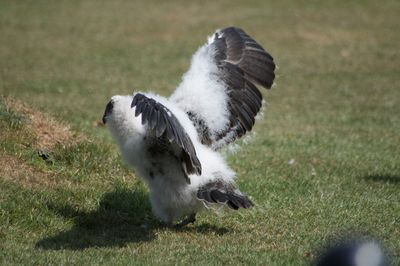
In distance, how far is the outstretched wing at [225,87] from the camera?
6906mm

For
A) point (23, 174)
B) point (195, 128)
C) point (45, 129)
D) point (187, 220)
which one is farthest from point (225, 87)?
point (45, 129)

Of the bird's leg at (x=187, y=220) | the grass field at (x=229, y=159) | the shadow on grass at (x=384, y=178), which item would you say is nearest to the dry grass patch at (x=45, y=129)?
the grass field at (x=229, y=159)

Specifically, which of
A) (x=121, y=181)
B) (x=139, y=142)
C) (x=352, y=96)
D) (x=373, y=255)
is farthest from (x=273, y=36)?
(x=373, y=255)

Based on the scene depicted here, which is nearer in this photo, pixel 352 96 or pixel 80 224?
pixel 80 224

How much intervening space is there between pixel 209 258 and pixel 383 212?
2.17m

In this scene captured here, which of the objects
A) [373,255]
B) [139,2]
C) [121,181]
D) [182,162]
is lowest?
[139,2]

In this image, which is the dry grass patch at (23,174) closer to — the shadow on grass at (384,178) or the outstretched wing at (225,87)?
the outstretched wing at (225,87)

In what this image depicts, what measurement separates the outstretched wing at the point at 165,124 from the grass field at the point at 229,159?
78cm

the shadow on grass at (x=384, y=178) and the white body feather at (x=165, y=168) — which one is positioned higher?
the white body feather at (x=165, y=168)

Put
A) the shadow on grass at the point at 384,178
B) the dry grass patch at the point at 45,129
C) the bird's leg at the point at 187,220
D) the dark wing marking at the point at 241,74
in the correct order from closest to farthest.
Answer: the bird's leg at the point at 187,220, the dark wing marking at the point at 241,74, the dry grass patch at the point at 45,129, the shadow on grass at the point at 384,178

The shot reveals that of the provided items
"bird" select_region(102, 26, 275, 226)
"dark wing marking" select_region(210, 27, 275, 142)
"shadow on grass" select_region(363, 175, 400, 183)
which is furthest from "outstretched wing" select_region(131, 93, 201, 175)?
"shadow on grass" select_region(363, 175, 400, 183)

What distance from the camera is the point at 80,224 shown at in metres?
6.84

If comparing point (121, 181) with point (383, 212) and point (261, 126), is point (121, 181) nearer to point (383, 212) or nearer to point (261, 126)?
point (383, 212)

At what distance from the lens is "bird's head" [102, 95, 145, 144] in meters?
6.43
